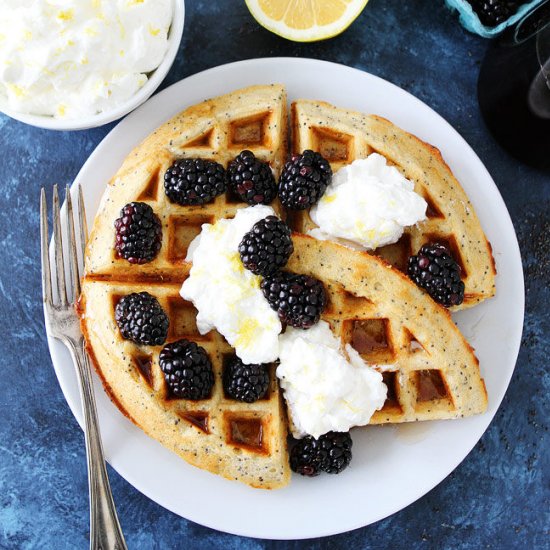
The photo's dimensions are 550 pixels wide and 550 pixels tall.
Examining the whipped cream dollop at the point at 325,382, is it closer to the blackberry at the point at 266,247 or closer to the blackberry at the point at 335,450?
the blackberry at the point at 335,450

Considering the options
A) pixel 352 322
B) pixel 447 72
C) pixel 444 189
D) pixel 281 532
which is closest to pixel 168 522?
pixel 281 532

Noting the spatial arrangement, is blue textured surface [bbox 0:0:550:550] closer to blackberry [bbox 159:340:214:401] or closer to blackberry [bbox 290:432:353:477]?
blackberry [bbox 290:432:353:477]

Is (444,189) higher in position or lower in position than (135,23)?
lower

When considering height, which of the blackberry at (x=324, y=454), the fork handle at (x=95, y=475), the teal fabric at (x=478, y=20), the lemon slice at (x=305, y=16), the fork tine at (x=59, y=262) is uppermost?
the teal fabric at (x=478, y=20)

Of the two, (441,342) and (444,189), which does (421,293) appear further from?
(444,189)

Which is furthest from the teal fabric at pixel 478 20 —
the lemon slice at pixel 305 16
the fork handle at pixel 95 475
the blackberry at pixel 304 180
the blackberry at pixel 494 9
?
the fork handle at pixel 95 475

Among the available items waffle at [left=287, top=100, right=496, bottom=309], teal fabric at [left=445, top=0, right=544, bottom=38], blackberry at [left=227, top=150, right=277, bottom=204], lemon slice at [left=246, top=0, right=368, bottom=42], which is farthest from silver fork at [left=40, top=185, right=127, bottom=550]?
teal fabric at [left=445, top=0, right=544, bottom=38]

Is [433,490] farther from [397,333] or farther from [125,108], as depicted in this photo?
[125,108]
